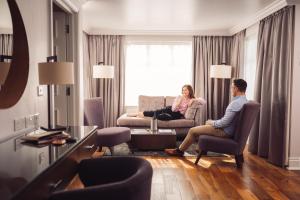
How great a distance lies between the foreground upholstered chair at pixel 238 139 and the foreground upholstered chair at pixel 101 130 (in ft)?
3.92

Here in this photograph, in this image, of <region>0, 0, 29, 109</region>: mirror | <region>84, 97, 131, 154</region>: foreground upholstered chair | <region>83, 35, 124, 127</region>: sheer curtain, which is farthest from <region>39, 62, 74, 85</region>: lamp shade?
<region>83, 35, 124, 127</region>: sheer curtain

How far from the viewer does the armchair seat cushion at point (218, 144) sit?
3.84 m

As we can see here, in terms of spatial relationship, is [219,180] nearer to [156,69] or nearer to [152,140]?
[152,140]

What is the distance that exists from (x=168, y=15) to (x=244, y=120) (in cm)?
242

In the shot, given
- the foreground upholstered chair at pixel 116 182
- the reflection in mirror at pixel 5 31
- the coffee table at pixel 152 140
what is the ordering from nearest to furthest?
1. the foreground upholstered chair at pixel 116 182
2. the reflection in mirror at pixel 5 31
3. the coffee table at pixel 152 140

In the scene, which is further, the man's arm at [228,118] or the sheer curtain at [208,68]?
the sheer curtain at [208,68]

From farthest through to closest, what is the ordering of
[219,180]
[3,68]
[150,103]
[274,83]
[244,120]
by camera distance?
1. [150,103]
2. [274,83]
3. [244,120]
4. [219,180]
5. [3,68]

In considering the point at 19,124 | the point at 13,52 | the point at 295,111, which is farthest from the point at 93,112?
the point at 295,111

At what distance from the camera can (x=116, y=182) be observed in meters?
1.18

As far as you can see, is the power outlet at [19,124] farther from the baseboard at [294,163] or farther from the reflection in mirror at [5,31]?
the baseboard at [294,163]

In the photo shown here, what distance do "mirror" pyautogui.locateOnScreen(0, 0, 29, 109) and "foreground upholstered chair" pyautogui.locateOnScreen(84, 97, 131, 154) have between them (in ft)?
6.68

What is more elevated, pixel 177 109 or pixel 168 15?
pixel 168 15

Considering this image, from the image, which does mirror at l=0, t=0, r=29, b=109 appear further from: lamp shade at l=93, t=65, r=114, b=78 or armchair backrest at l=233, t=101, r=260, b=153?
lamp shade at l=93, t=65, r=114, b=78

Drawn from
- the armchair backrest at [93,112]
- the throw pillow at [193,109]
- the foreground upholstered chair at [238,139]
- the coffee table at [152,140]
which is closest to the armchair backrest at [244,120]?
the foreground upholstered chair at [238,139]
